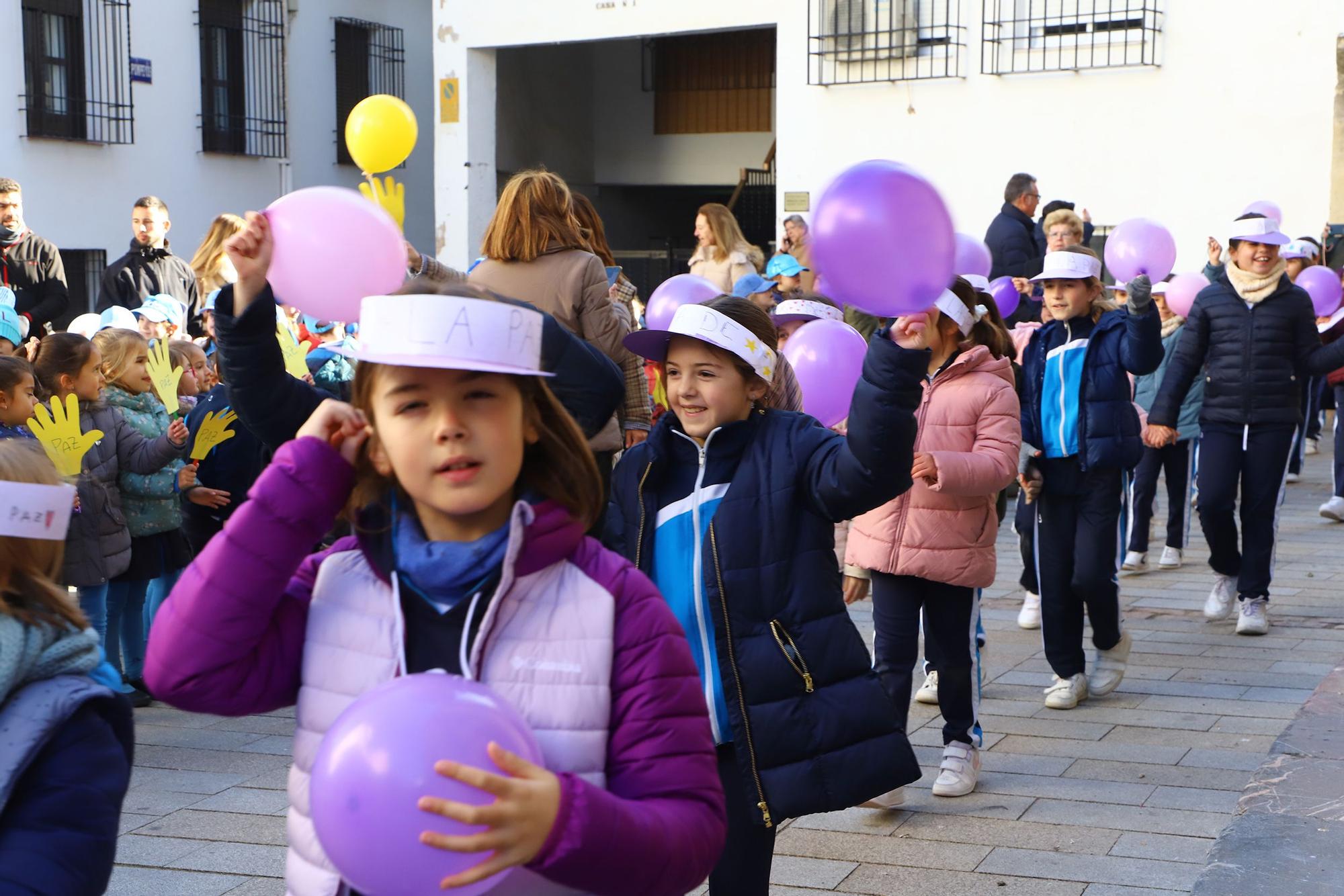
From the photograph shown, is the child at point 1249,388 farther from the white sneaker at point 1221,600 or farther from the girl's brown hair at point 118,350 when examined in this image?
the girl's brown hair at point 118,350

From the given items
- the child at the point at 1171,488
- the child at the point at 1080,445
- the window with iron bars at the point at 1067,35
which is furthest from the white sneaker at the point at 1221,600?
the window with iron bars at the point at 1067,35

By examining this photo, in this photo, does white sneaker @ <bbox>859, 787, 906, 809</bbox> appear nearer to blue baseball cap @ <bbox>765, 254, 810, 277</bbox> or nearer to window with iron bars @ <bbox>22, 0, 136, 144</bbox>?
blue baseball cap @ <bbox>765, 254, 810, 277</bbox>

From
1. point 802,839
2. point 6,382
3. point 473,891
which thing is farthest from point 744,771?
point 6,382

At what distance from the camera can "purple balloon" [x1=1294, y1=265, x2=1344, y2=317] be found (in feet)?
37.1

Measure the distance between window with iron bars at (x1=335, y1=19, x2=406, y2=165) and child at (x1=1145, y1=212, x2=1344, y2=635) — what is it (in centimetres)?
1711

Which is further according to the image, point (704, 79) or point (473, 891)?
point (704, 79)

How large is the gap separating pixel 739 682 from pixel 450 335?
5.77 feet

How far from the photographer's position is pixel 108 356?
6.51 metres

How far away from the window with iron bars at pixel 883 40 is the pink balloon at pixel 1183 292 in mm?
7410

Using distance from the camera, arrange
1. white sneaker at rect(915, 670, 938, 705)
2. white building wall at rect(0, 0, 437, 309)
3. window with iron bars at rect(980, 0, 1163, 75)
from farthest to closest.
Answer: white building wall at rect(0, 0, 437, 309) → window with iron bars at rect(980, 0, 1163, 75) → white sneaker at rect(915, 670, 938, 705)

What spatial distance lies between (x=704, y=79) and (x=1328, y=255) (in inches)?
451

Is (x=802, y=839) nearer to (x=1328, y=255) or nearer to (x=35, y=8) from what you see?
(x=1328, y=255)

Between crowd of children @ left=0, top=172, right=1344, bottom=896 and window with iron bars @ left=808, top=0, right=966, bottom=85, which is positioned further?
window with iron bars @ left=808, top=0, right=966, bottom=85

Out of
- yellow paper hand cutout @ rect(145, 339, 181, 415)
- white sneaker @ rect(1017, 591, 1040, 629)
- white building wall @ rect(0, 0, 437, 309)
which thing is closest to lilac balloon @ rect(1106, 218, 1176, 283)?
white sneaker @ rect(1017, 591, 1040, 629)
